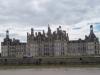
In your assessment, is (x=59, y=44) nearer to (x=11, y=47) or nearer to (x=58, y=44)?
(x=58, y=44)

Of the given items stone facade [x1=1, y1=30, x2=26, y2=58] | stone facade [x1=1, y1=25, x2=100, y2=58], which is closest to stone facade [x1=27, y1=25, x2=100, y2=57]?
stone facade [x1=1, y1=25, x2=100, y2=58]

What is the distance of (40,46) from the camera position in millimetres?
124375

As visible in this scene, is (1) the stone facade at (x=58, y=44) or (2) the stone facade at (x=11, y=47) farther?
(2) the stone facade at (x=11, y=47)

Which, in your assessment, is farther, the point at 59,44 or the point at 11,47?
the point at 11,47

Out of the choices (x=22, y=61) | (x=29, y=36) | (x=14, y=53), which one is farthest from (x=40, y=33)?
(x=22, y=61)

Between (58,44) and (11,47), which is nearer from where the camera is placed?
(58,44)

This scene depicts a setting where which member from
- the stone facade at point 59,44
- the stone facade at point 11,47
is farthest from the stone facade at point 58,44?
the stone facade at point 11,47

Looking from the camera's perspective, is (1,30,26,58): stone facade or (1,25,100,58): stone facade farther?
(1,30,26,58): stone facade

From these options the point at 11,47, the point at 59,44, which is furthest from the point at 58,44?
the point at 11,47

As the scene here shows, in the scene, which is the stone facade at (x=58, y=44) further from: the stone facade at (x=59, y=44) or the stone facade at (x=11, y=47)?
the stone facade at (x=11, y=47)

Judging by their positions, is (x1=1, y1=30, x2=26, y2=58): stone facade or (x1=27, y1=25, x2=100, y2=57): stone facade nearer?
(x1=27, y1=25, x2=100, y2=57): stone facade

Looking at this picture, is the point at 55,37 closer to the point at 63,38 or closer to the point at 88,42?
the point at 63,38

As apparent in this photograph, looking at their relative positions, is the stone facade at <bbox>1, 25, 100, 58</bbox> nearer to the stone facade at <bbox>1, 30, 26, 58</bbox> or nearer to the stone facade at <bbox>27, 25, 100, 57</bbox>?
the stone facade at <bbox>27, 25, 100, 57</bbox>

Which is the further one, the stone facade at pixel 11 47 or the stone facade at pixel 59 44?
the stone facade at pixel 11 47
